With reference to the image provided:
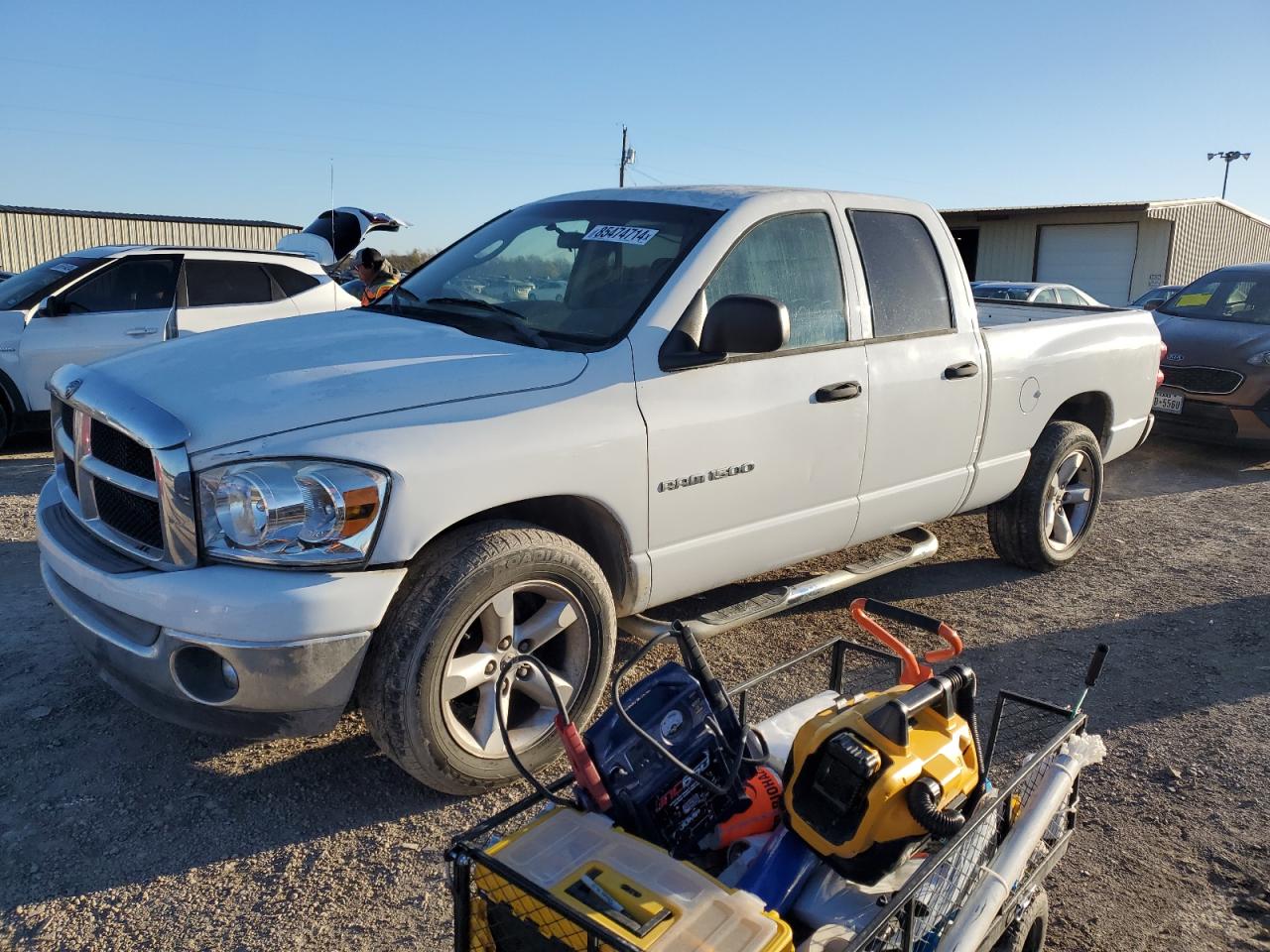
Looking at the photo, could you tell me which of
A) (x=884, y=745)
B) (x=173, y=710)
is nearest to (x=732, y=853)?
(x=884, y=745)

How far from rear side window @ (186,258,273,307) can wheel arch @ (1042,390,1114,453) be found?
6763 mm

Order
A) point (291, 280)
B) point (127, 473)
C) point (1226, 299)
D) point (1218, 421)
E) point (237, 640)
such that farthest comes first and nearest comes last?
point (1226, 299) < point (291, 280) < point (1218, 421) < point (127, 473) < point (237, 640)

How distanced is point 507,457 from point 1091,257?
3103 cm

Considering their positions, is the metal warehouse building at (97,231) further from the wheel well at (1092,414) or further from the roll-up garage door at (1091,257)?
the wheel well at (1092,414)

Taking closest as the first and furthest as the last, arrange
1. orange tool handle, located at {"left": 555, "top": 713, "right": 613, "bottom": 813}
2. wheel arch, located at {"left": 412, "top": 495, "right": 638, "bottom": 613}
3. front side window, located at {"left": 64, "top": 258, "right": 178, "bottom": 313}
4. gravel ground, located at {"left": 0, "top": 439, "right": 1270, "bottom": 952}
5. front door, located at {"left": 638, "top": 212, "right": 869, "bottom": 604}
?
orange tool handle, located at {"left": 555, "top": 713, "right": 613, "bottom": 813}
gravel ground, located at {"left": 0, "top": 439, "right": 1270, "bottom": 952}
wheel arch, located at {"left": 412, "top": 495, "right": 638, "bottom": 613}
front door, located at {"left": 638, "top": 212, "right": 869, "bottom": 604}
front side window, located at {"left": 64, "top": 258, "right": 178, "bottom": 313}

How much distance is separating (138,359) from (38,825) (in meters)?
1.49

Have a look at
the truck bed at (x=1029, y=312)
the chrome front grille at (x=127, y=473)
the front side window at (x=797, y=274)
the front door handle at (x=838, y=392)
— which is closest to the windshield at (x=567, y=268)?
the front side window at (x=797, y=274)

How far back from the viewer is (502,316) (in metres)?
3.74

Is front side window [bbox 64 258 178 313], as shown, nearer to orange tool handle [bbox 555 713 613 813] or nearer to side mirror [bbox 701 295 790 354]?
side mirror [bbox 701 295 790 354]

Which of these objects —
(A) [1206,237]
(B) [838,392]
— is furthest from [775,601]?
(A) [1206,237]

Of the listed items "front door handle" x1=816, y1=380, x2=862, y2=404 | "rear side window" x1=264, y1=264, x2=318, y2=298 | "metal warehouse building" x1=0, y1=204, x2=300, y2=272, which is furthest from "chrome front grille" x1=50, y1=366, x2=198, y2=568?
"metal warehouse building" x1=0, y1=204, x2=300, y2=272

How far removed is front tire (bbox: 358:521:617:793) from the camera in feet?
9.35

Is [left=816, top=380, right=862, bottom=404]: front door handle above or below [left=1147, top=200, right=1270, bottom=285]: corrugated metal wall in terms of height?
below

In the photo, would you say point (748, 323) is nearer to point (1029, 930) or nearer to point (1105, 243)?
point (1029, 930)
